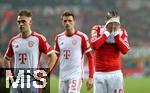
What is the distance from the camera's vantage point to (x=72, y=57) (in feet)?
33.1

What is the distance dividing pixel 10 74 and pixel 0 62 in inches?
59.2

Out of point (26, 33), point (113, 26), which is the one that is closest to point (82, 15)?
point (113, 26)

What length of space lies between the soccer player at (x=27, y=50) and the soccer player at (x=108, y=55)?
103cm

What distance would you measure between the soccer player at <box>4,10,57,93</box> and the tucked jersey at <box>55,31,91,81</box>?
1178 mm

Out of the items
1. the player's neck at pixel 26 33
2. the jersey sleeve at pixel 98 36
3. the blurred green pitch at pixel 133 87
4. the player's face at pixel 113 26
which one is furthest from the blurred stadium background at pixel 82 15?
the player's neck at pixel 26 33

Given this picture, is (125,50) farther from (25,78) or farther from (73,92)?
(25,78)

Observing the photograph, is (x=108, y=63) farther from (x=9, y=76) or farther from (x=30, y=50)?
(x=9, y=76)

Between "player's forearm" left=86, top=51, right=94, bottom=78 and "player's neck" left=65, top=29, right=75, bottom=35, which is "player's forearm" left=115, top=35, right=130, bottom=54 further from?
"player's neck" left=65, top=29, right=75, bottom=35

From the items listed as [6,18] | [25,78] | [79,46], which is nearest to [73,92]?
[79,46]

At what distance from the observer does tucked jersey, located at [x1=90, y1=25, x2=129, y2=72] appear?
9.54m

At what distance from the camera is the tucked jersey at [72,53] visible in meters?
10.1

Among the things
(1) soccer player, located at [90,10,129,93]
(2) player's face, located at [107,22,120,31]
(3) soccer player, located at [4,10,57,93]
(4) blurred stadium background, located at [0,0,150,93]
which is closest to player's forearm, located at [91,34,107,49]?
(1) soccer player, located at [90,10,129,93]

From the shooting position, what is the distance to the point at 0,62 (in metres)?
10.3

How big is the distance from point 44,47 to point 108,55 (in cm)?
137
